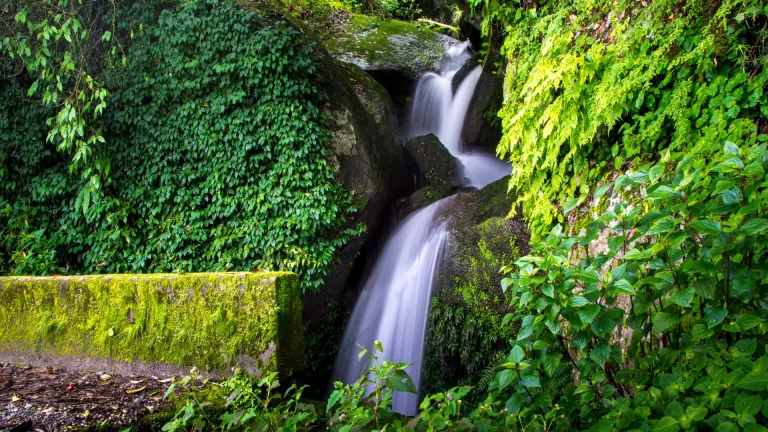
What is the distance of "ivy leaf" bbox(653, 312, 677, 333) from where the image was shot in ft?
6.20

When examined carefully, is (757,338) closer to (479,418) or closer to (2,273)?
(479,418)

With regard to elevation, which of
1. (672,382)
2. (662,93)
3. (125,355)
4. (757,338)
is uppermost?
(662,93)

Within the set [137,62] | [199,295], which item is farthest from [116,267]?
[199,295]

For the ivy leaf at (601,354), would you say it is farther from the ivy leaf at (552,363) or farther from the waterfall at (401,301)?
the waterfall at (401,301)

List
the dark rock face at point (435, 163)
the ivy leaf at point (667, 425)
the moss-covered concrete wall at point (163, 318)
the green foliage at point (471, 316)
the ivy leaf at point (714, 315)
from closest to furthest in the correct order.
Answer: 1. the ivy leaf at point (667, 425)
2. the ivy leaf at point (714, 315)
3. the moss-covered concrete wall at point (163, 318)
4. the green foliage at point (471, 316)
5. the dark rock face at point (435, 163)

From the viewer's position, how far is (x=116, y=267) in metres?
6.65

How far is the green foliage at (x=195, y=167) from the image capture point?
6.26m

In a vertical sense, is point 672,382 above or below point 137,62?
below

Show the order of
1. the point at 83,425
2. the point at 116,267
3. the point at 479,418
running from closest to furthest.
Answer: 1. the point at 479,418
2. the point at 83,425
3. the point at 116,267

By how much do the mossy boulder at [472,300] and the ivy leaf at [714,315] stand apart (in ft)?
10.0

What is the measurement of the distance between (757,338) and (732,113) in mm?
1543

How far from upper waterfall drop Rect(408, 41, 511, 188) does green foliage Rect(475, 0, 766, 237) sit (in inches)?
135

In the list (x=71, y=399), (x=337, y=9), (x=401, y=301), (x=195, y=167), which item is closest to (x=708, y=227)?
(x=71, y=399)

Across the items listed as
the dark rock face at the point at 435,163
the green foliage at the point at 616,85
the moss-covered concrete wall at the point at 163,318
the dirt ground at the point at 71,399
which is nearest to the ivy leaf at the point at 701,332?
the green foliage at the point at 616,85
